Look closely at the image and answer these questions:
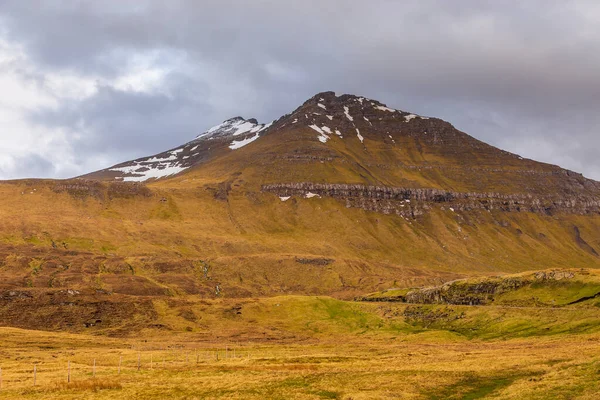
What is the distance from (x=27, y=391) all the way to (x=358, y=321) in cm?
10811

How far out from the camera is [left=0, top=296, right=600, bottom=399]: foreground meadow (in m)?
46.8

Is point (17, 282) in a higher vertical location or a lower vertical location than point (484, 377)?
higher

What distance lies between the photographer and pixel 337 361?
7244 centimetres

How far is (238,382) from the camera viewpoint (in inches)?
2026

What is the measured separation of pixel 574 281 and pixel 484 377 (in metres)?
89.9

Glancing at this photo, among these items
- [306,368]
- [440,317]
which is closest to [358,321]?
[440,317]

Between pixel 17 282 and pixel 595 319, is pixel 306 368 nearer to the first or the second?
pixel 595 319

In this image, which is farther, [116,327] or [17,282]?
[17,282]

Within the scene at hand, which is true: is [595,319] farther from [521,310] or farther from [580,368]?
[580,368]

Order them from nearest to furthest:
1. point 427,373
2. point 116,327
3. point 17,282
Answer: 1. point 427,373
2. point 116,327
3. point 17,282

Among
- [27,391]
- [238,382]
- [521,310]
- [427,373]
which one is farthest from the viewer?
[521,310]

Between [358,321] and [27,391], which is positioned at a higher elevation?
[27,391]

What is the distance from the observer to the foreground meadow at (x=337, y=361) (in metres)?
46.8

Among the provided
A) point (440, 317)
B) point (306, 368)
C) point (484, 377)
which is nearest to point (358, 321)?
point (440, 317)
